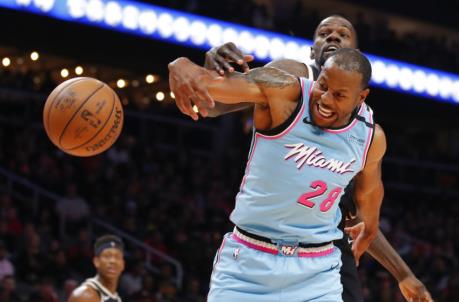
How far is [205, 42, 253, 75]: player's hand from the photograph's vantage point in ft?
12.0

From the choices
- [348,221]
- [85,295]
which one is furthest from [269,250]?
[85,295]

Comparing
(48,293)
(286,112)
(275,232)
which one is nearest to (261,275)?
(275,232)

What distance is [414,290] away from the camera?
4785mm

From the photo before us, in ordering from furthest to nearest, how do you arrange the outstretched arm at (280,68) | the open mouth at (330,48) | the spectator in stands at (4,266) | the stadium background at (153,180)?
the stadium background at (153,180), the spectator in stands at (4,266), the open mouth at (330,48), the outstretched arm at (280,68)

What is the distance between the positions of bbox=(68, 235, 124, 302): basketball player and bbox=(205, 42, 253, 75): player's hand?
12.7 feet

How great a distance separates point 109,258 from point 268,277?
148 inches

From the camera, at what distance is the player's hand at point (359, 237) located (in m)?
4.73

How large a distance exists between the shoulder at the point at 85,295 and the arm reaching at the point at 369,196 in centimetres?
298

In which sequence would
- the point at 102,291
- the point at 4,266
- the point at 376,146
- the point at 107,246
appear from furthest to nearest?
the point at 4,266 → the point at 107,246 → the point at 102,291 → the point at 376,146

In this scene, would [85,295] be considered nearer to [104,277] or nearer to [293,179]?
[104,277]

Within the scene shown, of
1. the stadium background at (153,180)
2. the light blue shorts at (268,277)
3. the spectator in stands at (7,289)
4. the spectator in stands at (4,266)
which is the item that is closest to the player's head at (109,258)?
the stadium background at (153,180)

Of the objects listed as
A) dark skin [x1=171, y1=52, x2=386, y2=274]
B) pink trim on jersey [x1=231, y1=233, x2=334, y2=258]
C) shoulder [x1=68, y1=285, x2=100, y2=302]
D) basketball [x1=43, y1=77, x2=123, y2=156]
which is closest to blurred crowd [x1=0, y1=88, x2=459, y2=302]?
shoulder [x1=68, y1=285, x2=100, y2=302]

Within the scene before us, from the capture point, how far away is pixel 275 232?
12.9 ft

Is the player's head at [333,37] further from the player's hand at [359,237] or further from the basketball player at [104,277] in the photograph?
the basketball player at [104,277]
